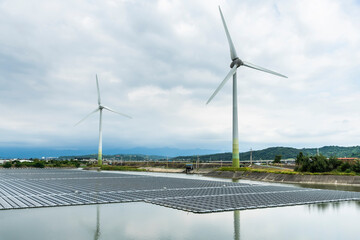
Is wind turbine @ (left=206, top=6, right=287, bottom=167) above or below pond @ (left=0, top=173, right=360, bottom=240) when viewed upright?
above

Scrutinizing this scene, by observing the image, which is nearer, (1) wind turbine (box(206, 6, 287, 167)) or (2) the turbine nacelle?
(1) wind turbine (box(206, 6, 287, 167))

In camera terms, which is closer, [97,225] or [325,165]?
[97,225]

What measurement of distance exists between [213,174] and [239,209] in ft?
157

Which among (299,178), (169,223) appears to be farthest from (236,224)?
(299,178)

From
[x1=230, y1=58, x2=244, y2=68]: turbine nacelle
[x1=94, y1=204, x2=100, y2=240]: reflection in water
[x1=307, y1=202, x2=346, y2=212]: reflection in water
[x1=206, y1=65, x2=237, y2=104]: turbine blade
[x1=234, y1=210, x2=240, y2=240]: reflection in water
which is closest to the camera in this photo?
[x1=94, y1=204, x2=100, y2=240]: reflection in water

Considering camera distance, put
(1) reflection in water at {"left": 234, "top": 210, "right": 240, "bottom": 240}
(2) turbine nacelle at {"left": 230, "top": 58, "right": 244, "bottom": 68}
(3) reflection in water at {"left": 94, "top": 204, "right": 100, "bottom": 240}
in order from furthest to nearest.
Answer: (2) turbine nacelle at {"left": 230, "top": 58, "right": 244, "bottom": 68} → (1) reflection in water at {"left": 234, "top": 210, "right": 240, "bottom": 240} → (3) reflection in water at {"left": 94, "top": 204, "right": 100, "bottom": 240}

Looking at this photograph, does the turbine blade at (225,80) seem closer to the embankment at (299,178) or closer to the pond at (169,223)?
the embankment at (299,178)

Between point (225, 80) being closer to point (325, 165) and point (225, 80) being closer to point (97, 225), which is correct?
point (325, 165)

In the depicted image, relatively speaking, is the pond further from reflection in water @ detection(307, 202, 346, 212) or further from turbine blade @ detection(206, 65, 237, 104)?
turbine blade @ detection(206, 65, 237, 104)

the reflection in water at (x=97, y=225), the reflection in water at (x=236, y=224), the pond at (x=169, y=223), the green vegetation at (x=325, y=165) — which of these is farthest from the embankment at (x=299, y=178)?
the reflection in water at (x=97, y=225)

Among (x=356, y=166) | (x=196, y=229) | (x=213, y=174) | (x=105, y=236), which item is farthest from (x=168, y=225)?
(x=213, y=174)

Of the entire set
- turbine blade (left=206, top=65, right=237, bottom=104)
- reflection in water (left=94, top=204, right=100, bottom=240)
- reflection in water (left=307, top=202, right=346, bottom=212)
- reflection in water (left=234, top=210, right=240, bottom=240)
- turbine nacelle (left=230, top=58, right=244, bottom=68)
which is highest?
turbine nacelle (left=230, top=58, right=244, bottom=68)

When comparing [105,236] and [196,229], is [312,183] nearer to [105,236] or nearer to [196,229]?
[196,229]

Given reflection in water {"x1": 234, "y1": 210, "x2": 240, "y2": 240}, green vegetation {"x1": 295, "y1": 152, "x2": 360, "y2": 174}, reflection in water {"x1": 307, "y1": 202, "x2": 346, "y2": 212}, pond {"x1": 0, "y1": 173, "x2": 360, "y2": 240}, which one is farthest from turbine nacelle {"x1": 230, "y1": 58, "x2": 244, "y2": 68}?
reflection in water {"x1": 234, "y1": 210, "x2": 240, "y2": 240}
